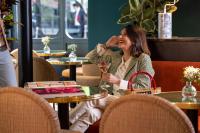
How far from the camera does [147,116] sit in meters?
2.35

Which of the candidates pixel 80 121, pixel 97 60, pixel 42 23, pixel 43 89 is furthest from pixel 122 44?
pixel 42 23

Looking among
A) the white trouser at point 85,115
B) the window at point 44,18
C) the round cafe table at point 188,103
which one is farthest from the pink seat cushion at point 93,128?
the window at point 44,18

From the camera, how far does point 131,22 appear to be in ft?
18.1

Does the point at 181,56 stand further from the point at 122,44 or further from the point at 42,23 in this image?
the point at 42,23

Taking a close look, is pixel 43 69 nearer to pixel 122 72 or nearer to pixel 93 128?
pixel 122 72

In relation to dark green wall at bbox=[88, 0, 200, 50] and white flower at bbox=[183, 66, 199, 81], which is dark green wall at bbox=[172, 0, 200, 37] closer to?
dark green wall at bbox=[88, 0, 200, 50]

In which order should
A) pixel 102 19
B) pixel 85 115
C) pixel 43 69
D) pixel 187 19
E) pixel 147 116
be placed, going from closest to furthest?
pixel 147 116 → pixel 85 115 → pixel 187 19 → pixel 43 69 → pixel 102 19

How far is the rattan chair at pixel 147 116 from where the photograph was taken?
2.30 metres

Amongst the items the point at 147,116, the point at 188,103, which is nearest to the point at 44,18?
the point at 188,103

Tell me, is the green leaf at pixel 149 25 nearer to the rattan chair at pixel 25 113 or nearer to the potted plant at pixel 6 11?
the potted plant at pixel 6 11

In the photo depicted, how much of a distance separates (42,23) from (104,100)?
22.8ft

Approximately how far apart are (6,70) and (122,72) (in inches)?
65.8

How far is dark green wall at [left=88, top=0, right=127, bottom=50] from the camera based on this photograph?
6.32 metres

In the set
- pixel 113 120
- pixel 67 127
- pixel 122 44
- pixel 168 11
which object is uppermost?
pixel 168 11
